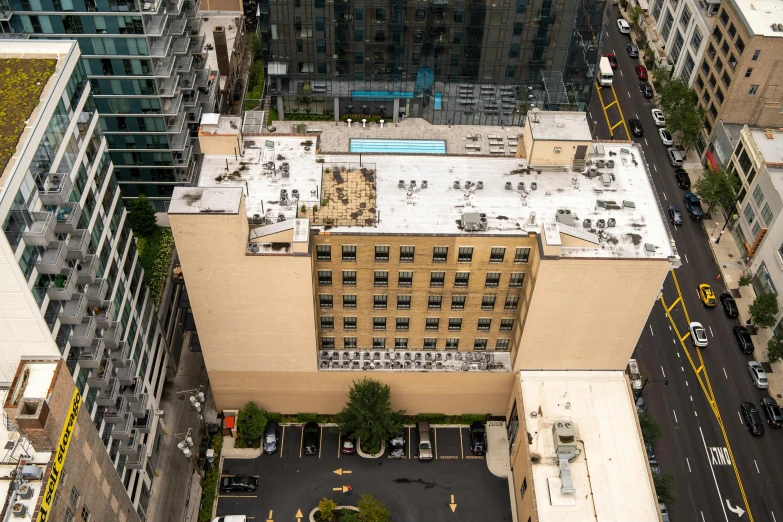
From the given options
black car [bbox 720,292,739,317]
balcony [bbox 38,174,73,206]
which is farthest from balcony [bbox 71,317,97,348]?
black car [bbox 720,292,739,317]

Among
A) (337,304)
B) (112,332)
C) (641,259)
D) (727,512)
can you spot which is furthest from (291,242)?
(727,512)

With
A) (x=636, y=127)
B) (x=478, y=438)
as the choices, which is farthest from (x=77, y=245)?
(x=636, y=127)

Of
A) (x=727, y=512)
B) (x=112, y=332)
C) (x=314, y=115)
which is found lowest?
(x=727, y=512)

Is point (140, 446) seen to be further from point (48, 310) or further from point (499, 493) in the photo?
point (499, 493)

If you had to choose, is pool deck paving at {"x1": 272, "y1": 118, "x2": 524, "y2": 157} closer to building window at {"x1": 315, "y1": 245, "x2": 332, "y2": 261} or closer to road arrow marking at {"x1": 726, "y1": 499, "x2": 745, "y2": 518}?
building window at {"x1": 315, "y1": 245, "x2": 332, "y2": 261}

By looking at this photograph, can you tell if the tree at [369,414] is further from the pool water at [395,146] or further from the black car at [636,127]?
the black car at [636,127]

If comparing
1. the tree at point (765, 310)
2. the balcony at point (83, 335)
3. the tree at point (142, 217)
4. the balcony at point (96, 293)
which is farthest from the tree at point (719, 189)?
the balcony at point (83, 335)
